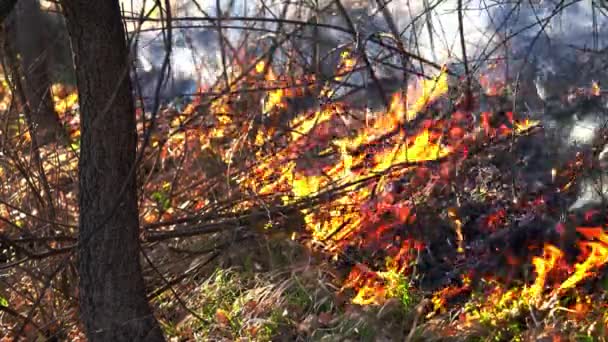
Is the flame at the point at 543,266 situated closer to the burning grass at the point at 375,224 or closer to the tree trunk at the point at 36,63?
the burning grass at the point at 375,224

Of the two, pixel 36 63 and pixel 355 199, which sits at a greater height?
pixel 36 63

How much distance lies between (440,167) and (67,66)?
335cm

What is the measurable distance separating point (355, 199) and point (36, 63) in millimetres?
2204

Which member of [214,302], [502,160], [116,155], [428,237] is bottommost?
[214,302]

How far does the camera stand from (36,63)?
230 inches

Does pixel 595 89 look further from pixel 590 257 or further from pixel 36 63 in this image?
pixel 36 63

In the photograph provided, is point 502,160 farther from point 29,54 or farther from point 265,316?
point 29,54

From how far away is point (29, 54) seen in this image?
765 cm

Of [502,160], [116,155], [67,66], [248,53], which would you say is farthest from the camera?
[67,66]

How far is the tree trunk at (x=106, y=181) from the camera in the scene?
146 inches

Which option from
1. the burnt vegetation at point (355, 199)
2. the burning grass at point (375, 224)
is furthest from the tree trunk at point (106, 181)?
the burning grass at point (375, 224)

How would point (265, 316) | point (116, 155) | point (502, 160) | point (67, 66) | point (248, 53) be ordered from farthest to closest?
point (67, 66)
point (248, 53)
point (502, 160)
point (265, 316)
point (116, 155)

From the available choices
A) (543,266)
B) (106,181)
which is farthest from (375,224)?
(106,181)

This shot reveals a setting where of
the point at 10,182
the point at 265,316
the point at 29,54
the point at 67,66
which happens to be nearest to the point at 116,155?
the point at 265,316
